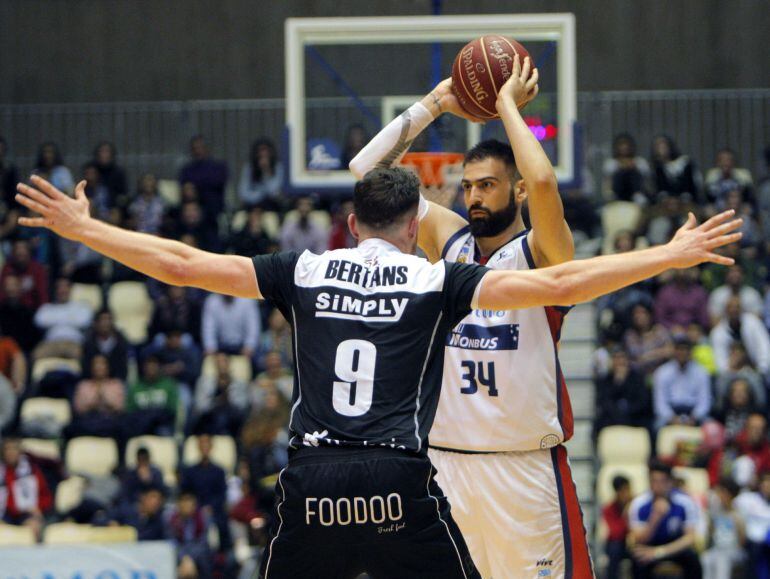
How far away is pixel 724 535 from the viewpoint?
41.8ft

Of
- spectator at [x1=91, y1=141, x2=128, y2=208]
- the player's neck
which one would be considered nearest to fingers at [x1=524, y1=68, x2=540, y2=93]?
the player's neck

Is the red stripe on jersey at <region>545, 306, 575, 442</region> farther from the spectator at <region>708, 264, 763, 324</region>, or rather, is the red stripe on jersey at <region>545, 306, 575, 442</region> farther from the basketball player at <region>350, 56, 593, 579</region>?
the spectator at <region>708, 264, 763, 324</region>

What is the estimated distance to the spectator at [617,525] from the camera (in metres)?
12.6

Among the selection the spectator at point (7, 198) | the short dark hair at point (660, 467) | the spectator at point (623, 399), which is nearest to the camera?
the short dark hair at point (660, 467)

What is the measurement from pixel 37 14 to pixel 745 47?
37.2ft

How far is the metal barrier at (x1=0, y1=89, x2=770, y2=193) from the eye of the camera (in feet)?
65.8

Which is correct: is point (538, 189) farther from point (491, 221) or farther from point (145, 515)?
point (145, 515)

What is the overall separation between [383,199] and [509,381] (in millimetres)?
1412

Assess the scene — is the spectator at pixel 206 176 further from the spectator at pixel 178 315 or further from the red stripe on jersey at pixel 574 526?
the red stripe on jersey at pixel 574 526

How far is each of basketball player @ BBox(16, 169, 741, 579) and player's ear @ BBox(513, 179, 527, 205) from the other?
1314mm

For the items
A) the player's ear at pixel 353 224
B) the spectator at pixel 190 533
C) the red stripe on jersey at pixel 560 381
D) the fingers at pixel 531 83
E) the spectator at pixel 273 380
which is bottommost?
the spectator at pixel 190 533

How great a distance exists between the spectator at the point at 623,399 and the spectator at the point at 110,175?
736 cm

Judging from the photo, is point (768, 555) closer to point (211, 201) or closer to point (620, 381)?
point (620, 381)

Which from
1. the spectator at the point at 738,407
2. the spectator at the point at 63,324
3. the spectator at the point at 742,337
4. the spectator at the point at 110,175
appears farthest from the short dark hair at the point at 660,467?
the spectator at the point at 110,175
